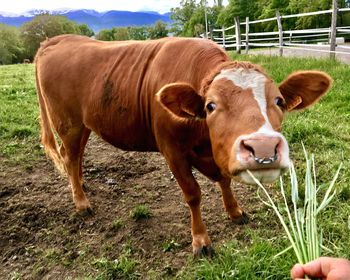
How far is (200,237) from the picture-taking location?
10.8ft

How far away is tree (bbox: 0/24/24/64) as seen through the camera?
5743 centimetres

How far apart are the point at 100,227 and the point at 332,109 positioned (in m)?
4.11

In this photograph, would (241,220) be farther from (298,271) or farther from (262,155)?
(298,271)

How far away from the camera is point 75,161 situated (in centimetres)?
433

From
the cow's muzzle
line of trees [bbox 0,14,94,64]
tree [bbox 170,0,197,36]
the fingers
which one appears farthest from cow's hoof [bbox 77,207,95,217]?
tree [bbox 170,0,197,36]

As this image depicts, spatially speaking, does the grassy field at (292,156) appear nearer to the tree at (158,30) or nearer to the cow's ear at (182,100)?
the cow's ear at (182,100)

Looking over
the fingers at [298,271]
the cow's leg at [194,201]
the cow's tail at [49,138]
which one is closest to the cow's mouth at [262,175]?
the fingers at [298,271]

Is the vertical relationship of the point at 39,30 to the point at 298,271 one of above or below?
below

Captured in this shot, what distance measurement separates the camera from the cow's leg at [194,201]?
10.6 feet

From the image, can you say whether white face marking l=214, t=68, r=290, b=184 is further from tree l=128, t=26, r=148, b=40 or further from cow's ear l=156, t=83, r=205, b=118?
tree l=128, t=26, r=148, b=40

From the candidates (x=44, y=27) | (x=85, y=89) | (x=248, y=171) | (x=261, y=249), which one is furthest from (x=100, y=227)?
(x=44, y=27)

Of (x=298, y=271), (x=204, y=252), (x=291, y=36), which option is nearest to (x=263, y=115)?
(x=298, y=271)

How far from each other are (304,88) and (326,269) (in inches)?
61.8

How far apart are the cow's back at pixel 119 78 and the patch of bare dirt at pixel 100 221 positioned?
2.33ft
